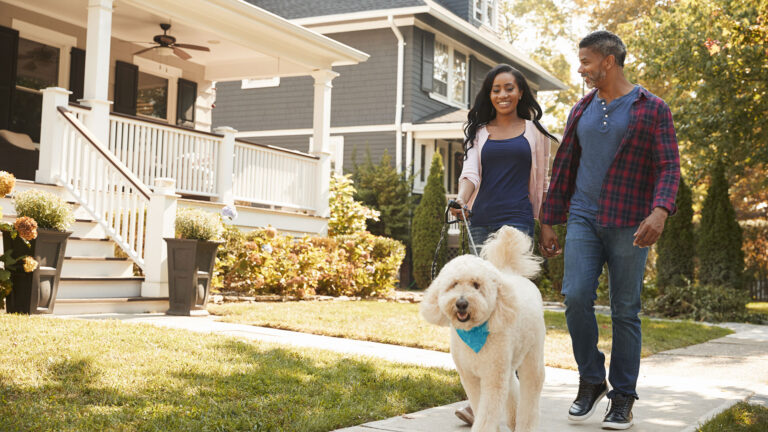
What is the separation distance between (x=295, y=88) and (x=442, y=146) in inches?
174

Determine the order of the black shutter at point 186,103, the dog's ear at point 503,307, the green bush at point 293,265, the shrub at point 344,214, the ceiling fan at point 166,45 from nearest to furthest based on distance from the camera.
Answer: the dog's ear at point 503,307 → the green bush at point 293,265 → the ceiling fan at point 166,45 → the black shutter at point 186,103 → the shrub at point 344,214

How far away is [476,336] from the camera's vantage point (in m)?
3.25

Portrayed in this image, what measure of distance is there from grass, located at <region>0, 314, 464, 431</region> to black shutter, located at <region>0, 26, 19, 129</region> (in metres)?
6.32

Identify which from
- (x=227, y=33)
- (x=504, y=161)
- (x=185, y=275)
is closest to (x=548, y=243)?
(x=504, y=161)

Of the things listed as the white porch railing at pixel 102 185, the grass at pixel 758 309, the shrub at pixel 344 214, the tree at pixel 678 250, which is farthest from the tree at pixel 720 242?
the white porch railing at pixel 102 185

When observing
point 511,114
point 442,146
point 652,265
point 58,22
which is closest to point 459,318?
point 511,114

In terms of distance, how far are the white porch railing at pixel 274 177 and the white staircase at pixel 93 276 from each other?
3.38 m

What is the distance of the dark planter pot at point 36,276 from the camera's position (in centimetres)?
685

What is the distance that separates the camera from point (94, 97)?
32.3 ft

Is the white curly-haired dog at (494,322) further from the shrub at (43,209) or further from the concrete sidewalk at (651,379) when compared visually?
the shrub at (43,209)

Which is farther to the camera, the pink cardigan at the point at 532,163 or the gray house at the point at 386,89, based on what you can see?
the gray house at the point at 386,89

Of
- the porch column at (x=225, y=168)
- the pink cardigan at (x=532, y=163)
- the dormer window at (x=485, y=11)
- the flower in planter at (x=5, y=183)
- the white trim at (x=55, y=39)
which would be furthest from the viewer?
the dormer window at (x=485, y=11)

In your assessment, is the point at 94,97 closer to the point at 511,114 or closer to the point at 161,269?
the point at 161,269

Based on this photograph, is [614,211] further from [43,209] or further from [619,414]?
[43,209]
